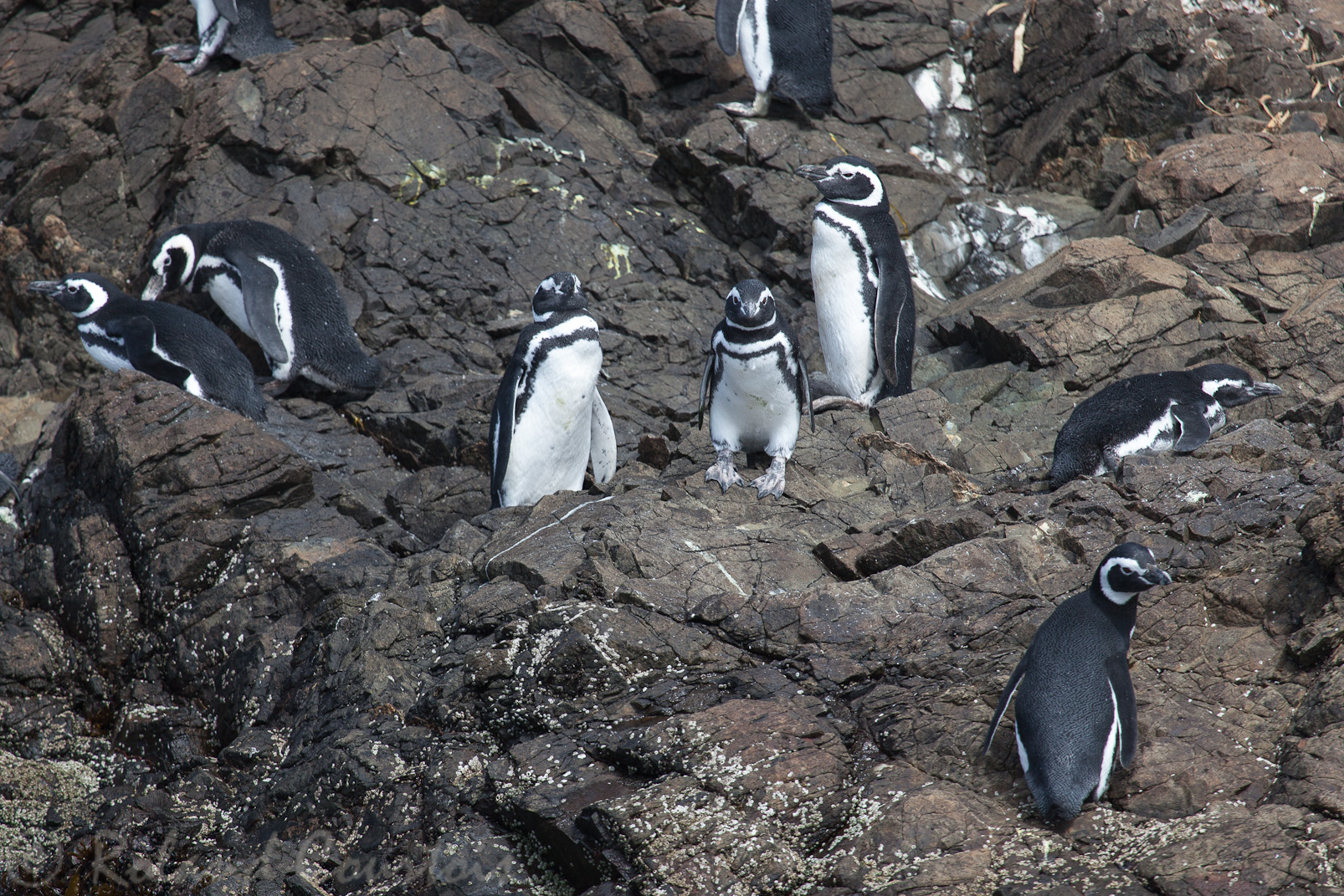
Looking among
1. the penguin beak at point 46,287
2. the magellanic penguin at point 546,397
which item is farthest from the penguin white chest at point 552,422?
the penguin beak at point 46,287

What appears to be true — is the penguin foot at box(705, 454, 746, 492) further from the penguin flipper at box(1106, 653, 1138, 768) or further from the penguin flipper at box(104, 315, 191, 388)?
the penguin flipper at box(104, 315, 191, 388)

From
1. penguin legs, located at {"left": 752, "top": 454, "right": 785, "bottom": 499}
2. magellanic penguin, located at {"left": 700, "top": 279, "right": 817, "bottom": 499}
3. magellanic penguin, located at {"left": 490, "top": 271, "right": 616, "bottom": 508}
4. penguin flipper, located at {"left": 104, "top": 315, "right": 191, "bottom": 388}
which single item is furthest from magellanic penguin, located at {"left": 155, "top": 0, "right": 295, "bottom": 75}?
penguin legs, located at {"left": 752, "top": 454, "right": 785, "bottom": 499}

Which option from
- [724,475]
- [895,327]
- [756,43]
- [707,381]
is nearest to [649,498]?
[724,475]

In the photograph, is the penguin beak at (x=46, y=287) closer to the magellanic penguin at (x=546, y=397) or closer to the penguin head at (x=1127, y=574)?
the magellanic penguin at (x=546, y=397)

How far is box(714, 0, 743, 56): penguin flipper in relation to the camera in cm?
1034

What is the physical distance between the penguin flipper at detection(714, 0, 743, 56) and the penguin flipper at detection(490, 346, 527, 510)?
5.13 metres

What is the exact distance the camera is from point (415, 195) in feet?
30.5

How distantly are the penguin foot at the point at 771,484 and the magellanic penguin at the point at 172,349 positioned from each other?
3.60 metres

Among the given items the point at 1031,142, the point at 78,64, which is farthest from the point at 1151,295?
the point at 78,64

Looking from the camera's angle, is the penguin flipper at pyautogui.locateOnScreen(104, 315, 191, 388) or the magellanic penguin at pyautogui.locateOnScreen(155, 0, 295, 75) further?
the magellanic penguin at pyautogui.locateOnScreen(155, 0, 295, 75)

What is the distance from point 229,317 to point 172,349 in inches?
48.7

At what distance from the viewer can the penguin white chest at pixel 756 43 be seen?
1000 centimetres

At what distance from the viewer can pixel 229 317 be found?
8.68 meters

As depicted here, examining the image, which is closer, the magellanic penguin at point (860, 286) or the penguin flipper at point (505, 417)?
the penguin flipper at point (505, 417)
